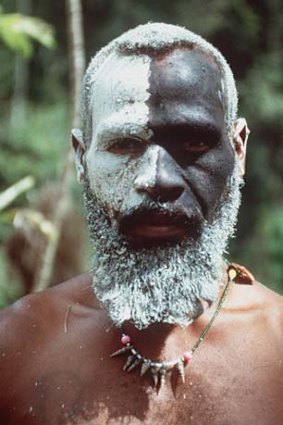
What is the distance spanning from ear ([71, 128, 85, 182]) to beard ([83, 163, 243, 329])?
62 millimetres

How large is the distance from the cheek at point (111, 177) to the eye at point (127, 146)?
14 mm

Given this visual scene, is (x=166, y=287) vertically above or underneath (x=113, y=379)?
above

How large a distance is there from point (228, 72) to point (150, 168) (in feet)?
1.28

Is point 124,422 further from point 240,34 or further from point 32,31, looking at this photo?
A: point 240,34

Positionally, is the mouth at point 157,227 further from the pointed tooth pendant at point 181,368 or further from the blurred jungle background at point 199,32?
the blurred jungle background at point 199,32

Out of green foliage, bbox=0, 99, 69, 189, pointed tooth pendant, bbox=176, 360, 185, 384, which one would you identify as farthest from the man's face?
green foliage, bbox=0, 99, 69, 189

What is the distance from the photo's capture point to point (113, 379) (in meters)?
1.86

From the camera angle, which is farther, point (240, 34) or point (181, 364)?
point (240, 34)

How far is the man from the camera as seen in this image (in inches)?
70.7

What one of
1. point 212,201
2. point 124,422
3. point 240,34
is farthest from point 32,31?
point 240,34

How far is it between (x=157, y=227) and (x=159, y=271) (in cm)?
12

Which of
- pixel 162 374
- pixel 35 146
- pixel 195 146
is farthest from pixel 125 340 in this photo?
pixel 35 146

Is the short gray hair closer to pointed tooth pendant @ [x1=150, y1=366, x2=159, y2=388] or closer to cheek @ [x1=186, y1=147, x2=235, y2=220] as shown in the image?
cheek @ [x1=186, y1=147, x2=235, y2=220]

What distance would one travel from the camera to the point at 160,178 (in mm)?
1723
